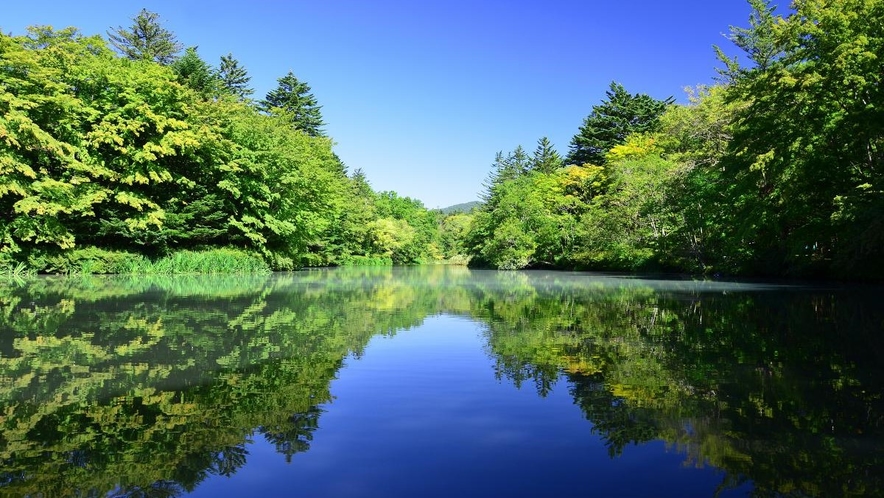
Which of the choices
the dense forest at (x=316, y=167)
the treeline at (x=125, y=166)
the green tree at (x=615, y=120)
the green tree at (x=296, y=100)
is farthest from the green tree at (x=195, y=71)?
the green tree at (x=615, y=120)

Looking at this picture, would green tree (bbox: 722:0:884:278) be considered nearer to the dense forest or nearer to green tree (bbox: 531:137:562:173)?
the dense forest

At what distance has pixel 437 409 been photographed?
448 centimetres

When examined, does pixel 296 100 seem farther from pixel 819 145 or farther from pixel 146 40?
pixel 819 145

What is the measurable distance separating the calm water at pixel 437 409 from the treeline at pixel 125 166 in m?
17.1

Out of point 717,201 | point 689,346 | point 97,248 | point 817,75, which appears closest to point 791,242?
point 717,201

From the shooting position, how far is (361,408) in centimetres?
449

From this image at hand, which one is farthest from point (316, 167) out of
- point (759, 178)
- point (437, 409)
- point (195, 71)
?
point (437, 409)

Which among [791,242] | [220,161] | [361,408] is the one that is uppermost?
[220,161]

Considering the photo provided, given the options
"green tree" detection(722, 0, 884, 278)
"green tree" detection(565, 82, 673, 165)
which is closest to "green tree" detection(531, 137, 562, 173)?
"green tree" detection(565, 82, 673, 165)

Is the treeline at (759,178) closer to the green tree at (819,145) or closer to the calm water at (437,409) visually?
the green tree at (819,145)

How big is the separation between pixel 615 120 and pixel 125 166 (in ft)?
134

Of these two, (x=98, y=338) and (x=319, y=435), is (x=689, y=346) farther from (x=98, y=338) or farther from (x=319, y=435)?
(x=98, y=338)

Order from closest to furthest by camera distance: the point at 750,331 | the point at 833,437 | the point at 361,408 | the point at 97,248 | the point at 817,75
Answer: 1. the point at 833,437
2. the point at 361,408
3. the point at 750,331
4. the point at 817,75
5. the point at 97,248

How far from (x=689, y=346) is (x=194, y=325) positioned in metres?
7.24
